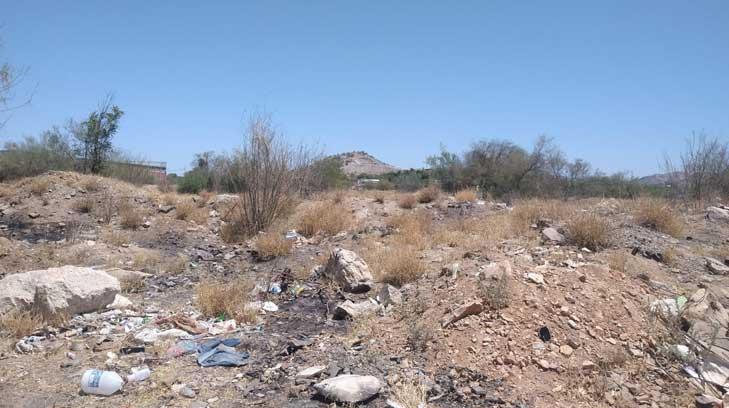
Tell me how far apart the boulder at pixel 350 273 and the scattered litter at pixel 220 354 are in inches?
67.3

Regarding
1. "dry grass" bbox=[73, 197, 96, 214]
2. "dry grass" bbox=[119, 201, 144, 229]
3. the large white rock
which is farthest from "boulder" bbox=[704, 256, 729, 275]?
"dry grass" bbox=[73, 197, 96, 214]

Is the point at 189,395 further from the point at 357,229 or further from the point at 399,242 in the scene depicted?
the point at 357,229

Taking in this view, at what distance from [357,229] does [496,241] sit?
311 centimetres

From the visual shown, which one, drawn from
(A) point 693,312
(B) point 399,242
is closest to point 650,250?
(A) point 693,312

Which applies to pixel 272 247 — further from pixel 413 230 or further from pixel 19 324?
pixel 19 324

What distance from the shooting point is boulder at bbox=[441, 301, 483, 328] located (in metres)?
3.89

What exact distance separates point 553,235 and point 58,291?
6259mm

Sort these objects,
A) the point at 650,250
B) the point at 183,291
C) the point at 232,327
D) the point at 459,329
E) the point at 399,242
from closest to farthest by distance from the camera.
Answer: the point at 459,329 < the point at 232,327 < the point at 183,291 < the point at 650,250 < the point at 399,242

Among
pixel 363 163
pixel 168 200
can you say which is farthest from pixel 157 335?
pixel 363 163

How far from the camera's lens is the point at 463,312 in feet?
12.8

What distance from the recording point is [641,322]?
4.00m

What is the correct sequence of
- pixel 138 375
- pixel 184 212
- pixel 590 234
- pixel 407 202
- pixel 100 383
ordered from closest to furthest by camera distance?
1. pixel 100 383
2. pixel 138 375
3. pixel 590 234
4. pixel 184 212
5. pixel 407 202

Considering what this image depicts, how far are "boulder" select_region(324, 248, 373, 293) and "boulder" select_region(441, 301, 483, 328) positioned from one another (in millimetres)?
1580

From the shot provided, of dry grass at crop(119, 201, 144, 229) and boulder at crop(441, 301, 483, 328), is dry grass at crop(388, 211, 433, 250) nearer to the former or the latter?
boulder at crop(441, 301, 483, 328)
